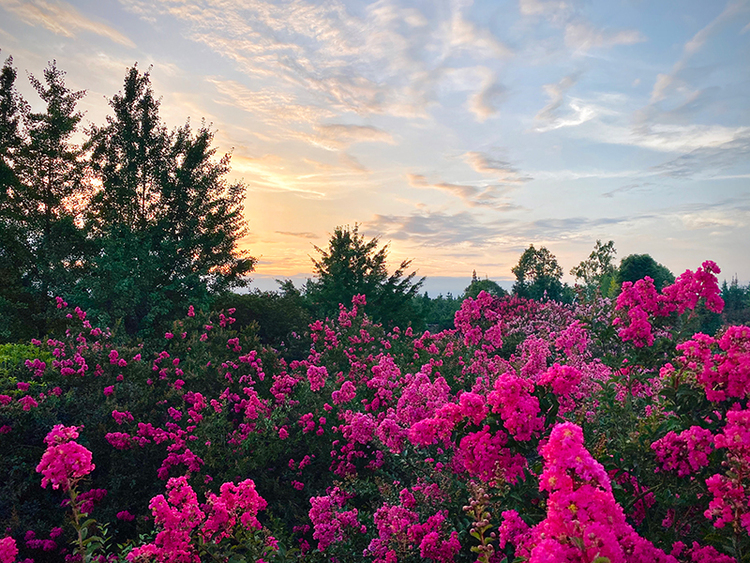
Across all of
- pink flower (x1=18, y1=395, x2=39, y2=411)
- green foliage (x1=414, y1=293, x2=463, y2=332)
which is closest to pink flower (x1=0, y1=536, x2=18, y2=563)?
pink flower (x1=18, y1=395, x2=39, y2=411)

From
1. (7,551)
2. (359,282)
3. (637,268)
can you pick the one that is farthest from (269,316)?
(637,268)

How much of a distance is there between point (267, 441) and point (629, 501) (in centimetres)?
528

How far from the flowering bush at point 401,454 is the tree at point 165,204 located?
28.6 ft

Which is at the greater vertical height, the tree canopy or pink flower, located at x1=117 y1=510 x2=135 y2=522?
A: the tree canopy

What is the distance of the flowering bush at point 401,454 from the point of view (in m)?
2.59

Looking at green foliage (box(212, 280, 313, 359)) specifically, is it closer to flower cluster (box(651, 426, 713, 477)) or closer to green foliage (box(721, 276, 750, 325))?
flower cluster (box(651, 426, 713, 477))

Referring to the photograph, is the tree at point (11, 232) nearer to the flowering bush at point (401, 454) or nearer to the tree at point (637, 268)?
the flowering bush at point (401, 454)

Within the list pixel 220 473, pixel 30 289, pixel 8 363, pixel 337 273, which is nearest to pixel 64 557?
pixel 220 473

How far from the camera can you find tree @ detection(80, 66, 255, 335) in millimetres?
18125

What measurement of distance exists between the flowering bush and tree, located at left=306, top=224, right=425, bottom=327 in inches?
479

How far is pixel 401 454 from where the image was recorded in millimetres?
5535

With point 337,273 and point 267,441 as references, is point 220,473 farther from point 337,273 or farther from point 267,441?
point 337,273

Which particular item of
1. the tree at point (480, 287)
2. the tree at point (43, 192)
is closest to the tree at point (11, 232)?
the tree at point (43, 192)

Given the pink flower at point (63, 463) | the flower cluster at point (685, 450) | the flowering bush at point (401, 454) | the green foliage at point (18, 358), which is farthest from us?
the green foliage at point (18, 358)
